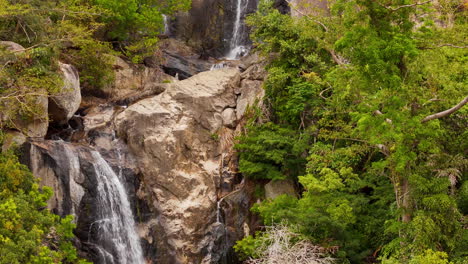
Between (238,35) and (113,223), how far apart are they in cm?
1762

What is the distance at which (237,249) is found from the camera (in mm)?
19984

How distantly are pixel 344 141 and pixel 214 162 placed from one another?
552cm

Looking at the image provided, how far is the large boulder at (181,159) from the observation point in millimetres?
20516

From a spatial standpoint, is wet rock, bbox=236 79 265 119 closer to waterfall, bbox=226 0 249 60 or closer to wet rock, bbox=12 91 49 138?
wet rock, bbox=12 91 49 138

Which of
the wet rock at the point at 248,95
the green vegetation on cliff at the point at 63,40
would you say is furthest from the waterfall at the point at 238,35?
the wet rock at the point at 248,95

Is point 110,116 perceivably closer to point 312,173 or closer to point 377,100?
point 312,173

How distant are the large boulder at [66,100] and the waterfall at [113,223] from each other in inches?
92.8

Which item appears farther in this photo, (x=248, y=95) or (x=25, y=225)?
(x=248, y=95)

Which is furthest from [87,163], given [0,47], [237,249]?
[237,249]

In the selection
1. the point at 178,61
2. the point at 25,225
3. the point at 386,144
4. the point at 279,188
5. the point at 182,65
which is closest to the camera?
the point at 25,225

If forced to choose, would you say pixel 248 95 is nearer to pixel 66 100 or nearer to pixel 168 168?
pixel 168 168

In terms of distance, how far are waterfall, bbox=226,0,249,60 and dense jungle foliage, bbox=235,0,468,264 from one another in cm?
1169

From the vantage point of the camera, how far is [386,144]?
1558 cm

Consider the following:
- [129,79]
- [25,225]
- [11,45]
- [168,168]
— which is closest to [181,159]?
[168,168]
